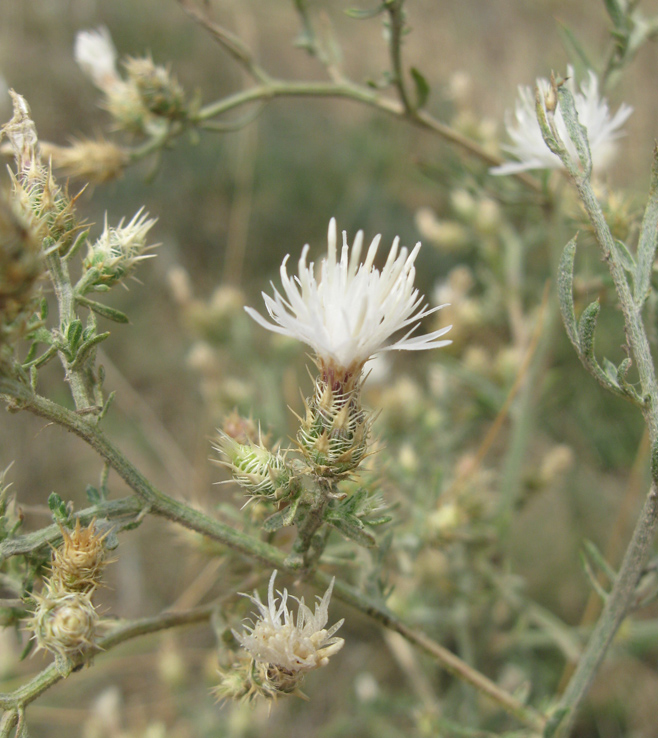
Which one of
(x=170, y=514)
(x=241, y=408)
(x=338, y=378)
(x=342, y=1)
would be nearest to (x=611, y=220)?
(x=338, y=378)

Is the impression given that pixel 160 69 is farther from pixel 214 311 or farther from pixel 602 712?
pixel 602 712

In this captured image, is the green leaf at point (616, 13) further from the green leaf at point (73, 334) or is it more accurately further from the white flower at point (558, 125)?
the green leaf at point (73, 334)

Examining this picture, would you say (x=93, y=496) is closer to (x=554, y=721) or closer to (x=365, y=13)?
(x=554, y=721)

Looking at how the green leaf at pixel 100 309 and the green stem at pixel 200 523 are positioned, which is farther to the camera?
the green leaf at pixel 100 309

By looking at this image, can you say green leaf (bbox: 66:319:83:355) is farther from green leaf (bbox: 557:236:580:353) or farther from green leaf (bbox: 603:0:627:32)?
green leaf (bbox: 603:0:627:32)

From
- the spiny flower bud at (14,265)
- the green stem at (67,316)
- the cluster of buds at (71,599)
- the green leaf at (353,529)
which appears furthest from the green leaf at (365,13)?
the cluster of buds at (71,599)

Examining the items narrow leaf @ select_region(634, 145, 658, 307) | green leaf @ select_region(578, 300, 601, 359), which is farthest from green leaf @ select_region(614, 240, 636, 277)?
green leaf @ select_region(578, 300, 601, 359)
